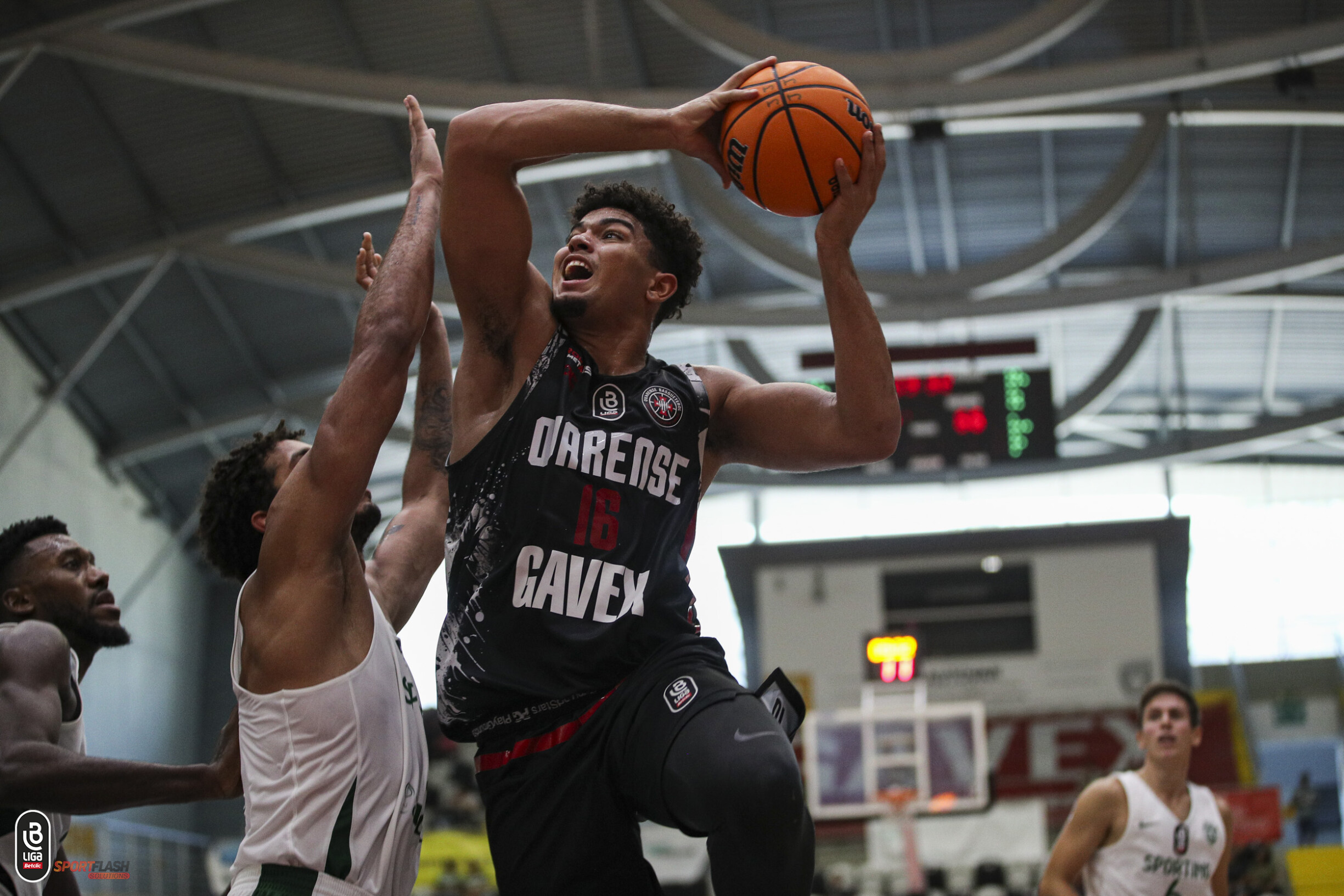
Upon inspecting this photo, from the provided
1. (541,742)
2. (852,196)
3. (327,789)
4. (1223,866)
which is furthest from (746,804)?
(1223,866)

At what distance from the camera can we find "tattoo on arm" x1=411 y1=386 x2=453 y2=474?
459 centimetres

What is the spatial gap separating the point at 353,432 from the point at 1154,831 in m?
5.11

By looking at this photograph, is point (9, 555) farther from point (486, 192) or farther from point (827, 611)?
point (827, 611)

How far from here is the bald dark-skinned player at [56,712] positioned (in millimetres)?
4113

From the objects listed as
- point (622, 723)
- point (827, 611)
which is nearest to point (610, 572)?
point (622, 723)

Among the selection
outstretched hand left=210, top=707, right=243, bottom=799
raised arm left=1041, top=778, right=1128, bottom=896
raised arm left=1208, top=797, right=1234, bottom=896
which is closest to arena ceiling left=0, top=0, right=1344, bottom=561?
raised arm left=1041, top=778, right=1128, bottom=896

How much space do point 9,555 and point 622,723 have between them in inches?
106

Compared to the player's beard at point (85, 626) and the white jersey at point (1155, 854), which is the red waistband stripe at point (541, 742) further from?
the white jersey at point (1155, 854)

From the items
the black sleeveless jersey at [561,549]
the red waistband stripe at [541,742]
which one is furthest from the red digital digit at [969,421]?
the red waistband stripe at [541,742]

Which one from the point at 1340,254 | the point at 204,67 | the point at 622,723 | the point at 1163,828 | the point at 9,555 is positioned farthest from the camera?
the point at 1340,254

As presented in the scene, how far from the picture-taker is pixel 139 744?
82.5 ft

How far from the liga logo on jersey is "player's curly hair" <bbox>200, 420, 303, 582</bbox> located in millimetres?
1175

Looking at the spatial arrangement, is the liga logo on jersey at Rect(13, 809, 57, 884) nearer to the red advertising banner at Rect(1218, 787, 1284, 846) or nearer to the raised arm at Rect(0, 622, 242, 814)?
the raised arm at Rect(0, 622, 242, 814)

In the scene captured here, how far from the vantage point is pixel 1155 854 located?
6.90 metres
